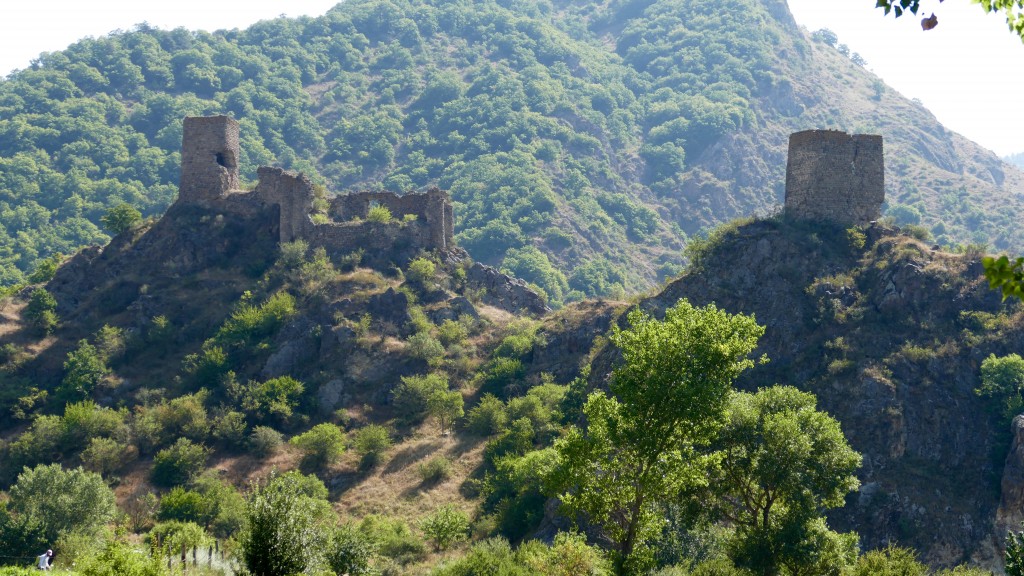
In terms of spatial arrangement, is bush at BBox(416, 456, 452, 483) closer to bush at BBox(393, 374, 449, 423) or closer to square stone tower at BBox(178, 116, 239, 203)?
bush at BBox(393, 374, 449, 423)

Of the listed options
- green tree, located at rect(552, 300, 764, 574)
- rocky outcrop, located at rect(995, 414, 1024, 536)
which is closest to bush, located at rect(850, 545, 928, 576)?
green tree, located at rect(552, 300, 764, 574)

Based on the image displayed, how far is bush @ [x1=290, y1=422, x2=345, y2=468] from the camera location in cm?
4981

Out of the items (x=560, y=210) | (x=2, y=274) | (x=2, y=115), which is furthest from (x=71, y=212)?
(x=560, y=210)

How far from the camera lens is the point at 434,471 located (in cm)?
4856

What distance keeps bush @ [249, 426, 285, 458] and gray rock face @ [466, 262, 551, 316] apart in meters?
15.2

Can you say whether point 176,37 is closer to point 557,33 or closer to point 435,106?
point 435,106

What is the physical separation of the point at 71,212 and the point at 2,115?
71.5ft

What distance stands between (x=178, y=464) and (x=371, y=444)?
25.3ft

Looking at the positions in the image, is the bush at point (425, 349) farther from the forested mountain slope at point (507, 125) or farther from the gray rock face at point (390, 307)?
the forested mountain slope at point (507, 125)

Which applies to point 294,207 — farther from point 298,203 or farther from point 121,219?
point 121,219

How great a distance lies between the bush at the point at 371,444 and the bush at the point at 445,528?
6672 millimetres

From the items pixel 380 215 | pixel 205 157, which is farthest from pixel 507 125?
pixel 205 157

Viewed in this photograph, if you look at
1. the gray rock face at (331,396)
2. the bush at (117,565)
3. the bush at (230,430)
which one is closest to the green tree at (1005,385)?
the gray rock face at (331,396)

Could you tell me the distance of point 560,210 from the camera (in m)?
112
